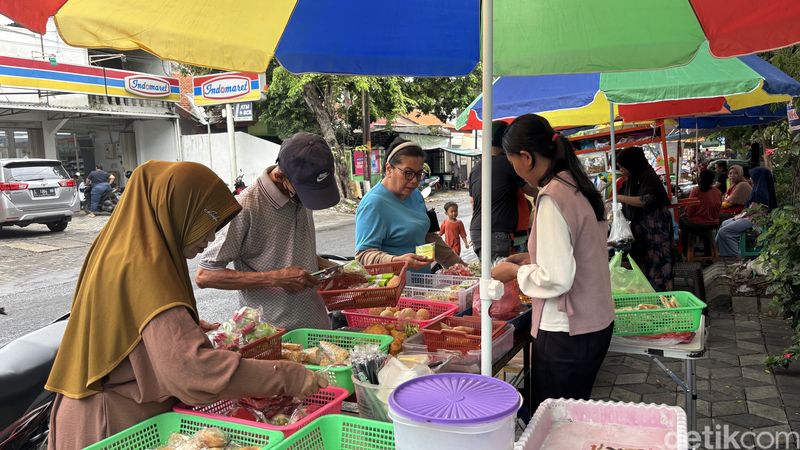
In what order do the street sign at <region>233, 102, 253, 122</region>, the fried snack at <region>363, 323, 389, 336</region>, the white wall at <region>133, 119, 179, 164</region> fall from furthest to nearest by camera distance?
1. the white wall at <region>133, 119, 179, 164</region>
2. the street sign at <region>233, 102, 253, 122</region>
3. the fried snack at <region>363, 323, 389, 336</region>

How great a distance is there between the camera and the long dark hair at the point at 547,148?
97.7 inches

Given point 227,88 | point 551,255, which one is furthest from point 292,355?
point 227,88

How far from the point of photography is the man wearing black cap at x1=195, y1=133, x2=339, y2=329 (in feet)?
8.79

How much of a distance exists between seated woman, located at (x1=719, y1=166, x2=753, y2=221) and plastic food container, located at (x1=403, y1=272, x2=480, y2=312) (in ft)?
25.3

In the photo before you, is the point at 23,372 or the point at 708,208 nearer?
the point at 23,372

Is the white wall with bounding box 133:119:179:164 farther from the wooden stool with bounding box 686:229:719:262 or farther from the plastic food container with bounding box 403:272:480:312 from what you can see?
the plastic food container with bounding box 403:272:480:312

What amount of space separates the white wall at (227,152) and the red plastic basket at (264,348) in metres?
19.8

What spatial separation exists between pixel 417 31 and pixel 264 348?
179 cm

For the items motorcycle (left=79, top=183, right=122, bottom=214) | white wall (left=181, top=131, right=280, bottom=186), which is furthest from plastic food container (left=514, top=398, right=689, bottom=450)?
white wall (left=181, top=131, right=280, bottom=186)

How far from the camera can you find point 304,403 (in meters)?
1.97

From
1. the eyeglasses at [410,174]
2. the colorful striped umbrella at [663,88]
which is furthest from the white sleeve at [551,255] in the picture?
the colorful striped umbrella at [663,88]

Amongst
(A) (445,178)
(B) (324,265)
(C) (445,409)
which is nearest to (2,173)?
(B) (324,265)

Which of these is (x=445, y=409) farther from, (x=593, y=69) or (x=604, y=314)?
(x=593, y=69)

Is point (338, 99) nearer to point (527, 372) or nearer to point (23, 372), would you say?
point (527, 372)
